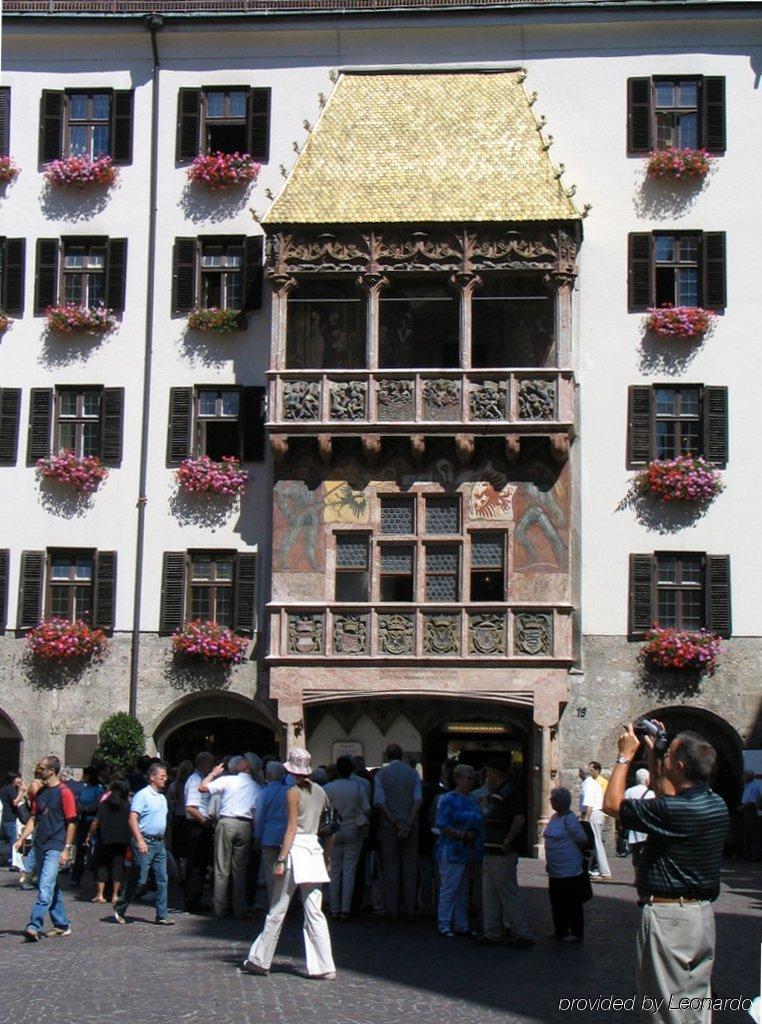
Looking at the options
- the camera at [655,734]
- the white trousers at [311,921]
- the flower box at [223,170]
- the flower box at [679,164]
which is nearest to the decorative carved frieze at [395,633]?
the flower box at [223,170]

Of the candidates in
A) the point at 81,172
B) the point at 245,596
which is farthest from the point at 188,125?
the point at 245,596

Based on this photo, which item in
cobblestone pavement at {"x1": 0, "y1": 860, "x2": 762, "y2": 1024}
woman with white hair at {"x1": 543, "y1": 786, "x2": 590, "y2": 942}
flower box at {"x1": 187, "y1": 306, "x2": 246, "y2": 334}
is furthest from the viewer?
flower box at {"x1": 187, "y1": 306, "x2": 246, "y2": 334}

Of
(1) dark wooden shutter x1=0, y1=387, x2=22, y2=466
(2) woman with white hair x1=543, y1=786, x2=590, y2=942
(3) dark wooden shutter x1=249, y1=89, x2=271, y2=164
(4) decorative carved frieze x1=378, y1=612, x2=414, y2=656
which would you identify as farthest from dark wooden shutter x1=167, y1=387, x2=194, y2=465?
(2) woman with white hair x1=543, y1=786, x2=590, y2=942

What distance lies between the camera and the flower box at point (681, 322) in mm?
31516

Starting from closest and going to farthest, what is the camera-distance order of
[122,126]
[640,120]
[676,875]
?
1. [676,875]
2. [640,120]
3. [122,126]

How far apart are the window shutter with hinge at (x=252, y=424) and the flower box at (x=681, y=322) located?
7.49 m

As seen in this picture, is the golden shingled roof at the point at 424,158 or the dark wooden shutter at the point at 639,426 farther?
the dark wooden shutter at the point at 639,426

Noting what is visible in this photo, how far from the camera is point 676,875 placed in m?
8.83

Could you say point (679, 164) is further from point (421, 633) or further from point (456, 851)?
point (456, 851)

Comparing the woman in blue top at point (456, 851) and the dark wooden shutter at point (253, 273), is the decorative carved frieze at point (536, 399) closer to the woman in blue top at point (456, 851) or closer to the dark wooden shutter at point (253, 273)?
the dark wooden shutter at point (253, 273)

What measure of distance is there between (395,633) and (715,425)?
706 centimetres

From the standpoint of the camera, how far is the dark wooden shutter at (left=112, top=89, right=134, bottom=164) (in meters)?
33.6

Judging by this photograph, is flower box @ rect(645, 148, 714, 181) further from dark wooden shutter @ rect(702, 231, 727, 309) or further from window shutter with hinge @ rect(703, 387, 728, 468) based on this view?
window shutter with hinge @ rect(703, 387, 728, 468)

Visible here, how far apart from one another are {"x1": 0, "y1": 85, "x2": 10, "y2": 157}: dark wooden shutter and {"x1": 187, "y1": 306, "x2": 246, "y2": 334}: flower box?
5.35 m
